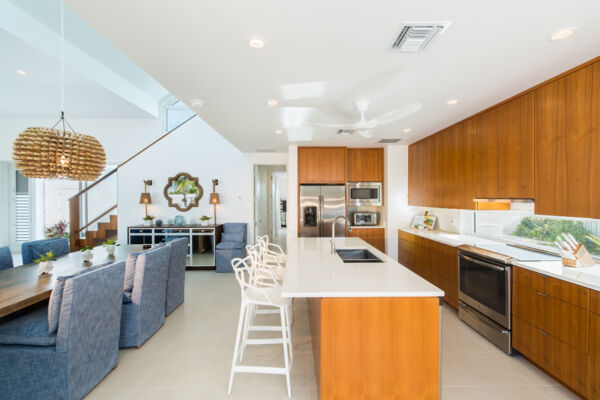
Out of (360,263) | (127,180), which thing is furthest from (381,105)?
(127,180)

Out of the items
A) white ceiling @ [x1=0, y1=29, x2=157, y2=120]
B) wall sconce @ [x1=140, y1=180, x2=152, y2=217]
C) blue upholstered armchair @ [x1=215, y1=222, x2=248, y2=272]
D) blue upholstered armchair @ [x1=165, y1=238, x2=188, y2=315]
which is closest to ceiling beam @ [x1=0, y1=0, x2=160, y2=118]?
white ceiling @ [x1=0, y1=29, x2=157, y2=120]

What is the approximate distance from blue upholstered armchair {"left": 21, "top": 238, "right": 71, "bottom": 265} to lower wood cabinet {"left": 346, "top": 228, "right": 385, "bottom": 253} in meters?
4.65

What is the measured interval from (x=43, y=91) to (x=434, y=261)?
26.2ft

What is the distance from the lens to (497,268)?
8.43ft

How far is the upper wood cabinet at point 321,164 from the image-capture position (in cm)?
538

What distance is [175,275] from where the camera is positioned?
357 cm

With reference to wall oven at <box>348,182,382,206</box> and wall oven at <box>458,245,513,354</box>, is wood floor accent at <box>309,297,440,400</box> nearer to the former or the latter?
wall oven at <box>458,245,513,354</box>

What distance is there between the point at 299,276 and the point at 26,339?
6.35 ft

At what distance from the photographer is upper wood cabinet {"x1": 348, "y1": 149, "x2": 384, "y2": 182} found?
219 inches

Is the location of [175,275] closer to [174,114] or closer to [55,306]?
[55,306]

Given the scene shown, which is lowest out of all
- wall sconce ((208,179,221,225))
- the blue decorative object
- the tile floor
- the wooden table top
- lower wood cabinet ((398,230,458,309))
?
the tile floor

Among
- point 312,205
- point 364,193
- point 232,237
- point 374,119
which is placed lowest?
point 232,237

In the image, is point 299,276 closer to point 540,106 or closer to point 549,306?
point 549,306

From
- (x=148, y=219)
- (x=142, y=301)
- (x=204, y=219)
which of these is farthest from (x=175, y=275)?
(x=148, y=219)
